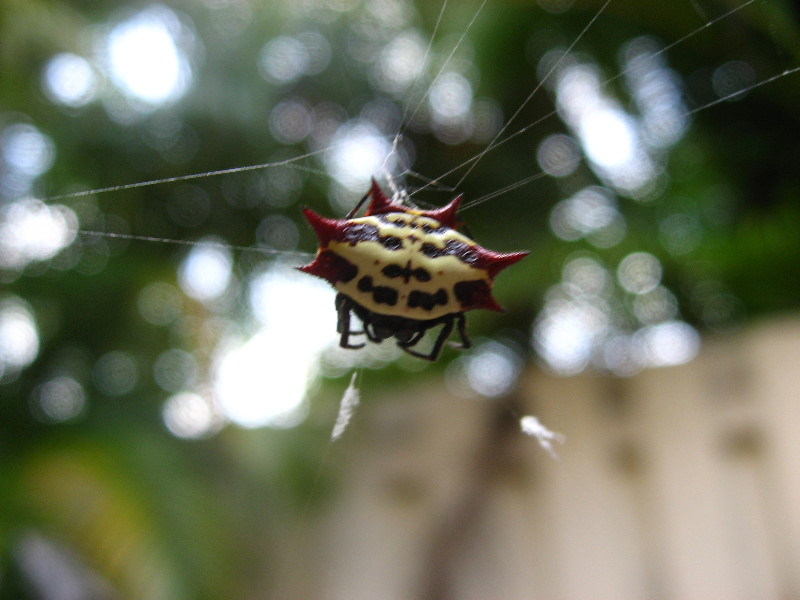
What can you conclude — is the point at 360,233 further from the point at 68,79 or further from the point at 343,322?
the point at 68,79

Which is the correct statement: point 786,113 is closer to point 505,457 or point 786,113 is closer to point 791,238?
point 791,238

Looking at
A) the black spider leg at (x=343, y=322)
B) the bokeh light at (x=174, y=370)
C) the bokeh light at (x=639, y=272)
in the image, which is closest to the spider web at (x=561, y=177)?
the bokeh light at (x=639, y=272)

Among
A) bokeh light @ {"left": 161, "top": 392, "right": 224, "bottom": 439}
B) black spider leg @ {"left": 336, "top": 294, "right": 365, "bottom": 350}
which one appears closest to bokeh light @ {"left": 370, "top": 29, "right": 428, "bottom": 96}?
bokeh light @ {"left": 161, "top": 392, "right": 224, "bottom": 439}

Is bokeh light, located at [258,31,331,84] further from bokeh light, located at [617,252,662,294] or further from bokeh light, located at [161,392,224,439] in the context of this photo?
bokeh light, located at [617,252,662,294]

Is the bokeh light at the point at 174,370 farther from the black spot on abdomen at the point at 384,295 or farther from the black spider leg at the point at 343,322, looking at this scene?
the black spot on abdomen at the point at 384,295

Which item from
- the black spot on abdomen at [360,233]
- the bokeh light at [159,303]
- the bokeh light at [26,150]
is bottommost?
the black spot on abdomen at [360,233]

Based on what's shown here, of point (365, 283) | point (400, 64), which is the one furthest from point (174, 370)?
point (365, 283)

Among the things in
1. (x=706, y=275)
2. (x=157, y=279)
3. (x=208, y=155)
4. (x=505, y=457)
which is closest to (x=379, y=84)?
(x=208, y=155)
